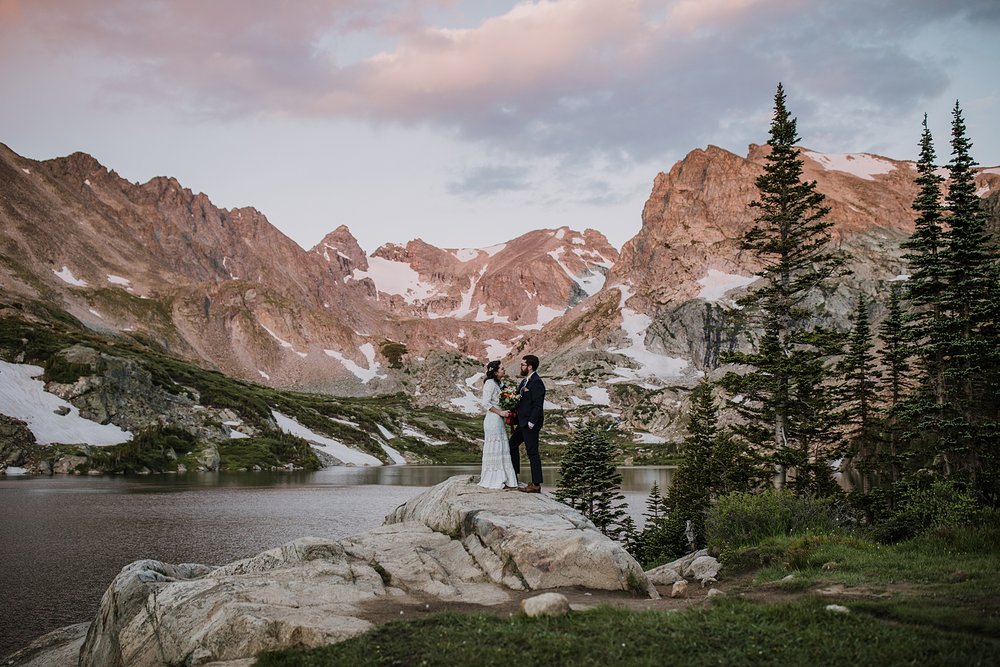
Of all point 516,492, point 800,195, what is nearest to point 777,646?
point 516,492

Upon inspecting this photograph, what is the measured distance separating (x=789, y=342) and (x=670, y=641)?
3237 centimetres

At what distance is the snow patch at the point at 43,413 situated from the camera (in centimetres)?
11575

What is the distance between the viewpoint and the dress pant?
22219 millimetres

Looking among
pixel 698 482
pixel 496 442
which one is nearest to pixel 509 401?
pixel 496 442

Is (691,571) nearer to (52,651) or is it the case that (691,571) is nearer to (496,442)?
(496,442)

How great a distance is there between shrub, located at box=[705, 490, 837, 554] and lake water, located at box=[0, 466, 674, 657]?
1018 inches

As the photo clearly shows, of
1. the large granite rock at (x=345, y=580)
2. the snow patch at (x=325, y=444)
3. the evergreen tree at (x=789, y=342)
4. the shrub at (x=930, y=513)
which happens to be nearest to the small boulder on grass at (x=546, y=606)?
the large granite rock at (x=345, y=580)

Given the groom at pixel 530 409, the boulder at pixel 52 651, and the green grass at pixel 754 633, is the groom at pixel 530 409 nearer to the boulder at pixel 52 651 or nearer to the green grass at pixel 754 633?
the green grass at pixel 754 633

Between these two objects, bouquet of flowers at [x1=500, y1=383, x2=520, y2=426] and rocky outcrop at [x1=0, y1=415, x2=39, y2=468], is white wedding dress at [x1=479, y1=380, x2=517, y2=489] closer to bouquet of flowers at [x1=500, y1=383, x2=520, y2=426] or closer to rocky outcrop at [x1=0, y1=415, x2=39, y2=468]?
bouquet of flowers at [x1=500, y1=383, x2=520, y2=426]

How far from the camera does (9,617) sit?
26719 mm

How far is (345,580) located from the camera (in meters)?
18.0

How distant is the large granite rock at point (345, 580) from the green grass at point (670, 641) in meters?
1.88

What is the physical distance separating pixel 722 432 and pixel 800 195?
65.8 feet

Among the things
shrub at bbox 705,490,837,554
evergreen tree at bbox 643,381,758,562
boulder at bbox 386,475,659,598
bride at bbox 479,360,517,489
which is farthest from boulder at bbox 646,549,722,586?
evergreen tree at bbox 643,381,758,562
